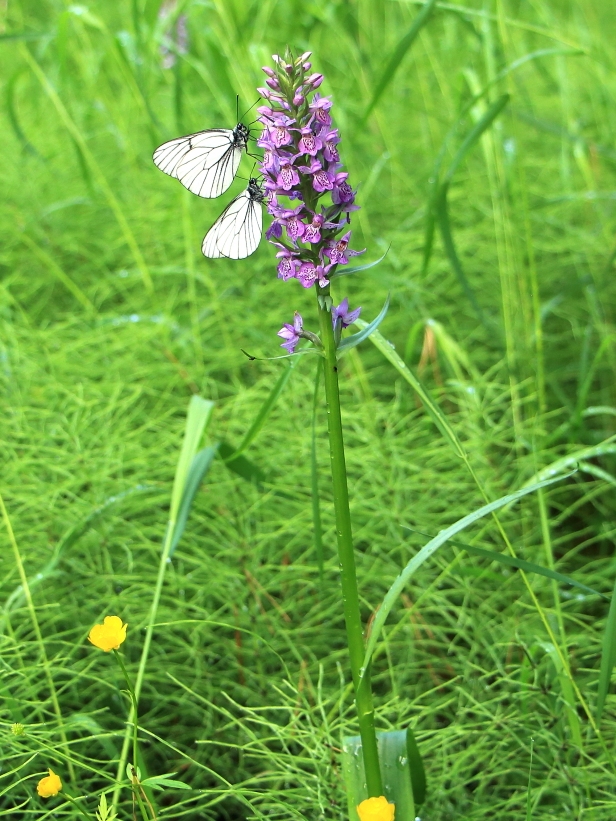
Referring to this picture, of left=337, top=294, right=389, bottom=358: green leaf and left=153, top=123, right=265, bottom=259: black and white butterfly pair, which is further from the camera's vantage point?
left=153, top=123, right=265, bottom=259: black and white butterfly pair

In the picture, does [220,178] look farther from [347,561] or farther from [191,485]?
[347,561]

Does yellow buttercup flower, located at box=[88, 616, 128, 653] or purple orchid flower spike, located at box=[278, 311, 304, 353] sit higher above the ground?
purple orchid flower spike, located at box=[278, 311, 304, 353]

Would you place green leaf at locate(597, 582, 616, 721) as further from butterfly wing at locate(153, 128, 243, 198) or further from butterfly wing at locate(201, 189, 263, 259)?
butterfly wing at locate(153, 128, 243, 198)

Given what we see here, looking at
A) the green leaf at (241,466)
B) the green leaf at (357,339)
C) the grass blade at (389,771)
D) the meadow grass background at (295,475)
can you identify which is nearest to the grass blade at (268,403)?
the green leaf at (241,466)

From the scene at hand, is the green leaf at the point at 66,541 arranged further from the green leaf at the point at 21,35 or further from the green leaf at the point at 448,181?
the green leaf at the point at 21,35

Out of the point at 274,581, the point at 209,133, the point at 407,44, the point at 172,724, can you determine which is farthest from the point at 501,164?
the point at 172,724

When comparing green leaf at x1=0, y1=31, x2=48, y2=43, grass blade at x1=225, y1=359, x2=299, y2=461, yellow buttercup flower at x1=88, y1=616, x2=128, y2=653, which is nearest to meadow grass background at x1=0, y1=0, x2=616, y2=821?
green leaf at x1=0, y1=31, x2=48, y2=43

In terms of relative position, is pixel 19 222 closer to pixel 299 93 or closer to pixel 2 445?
pixel 2 445
